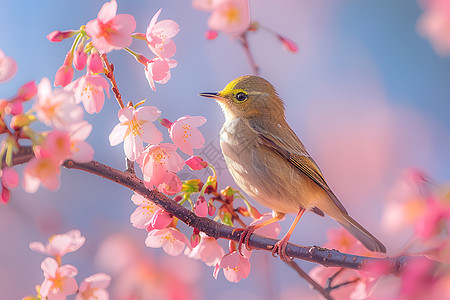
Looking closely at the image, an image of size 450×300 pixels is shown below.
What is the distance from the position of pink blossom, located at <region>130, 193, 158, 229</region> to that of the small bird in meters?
0.46

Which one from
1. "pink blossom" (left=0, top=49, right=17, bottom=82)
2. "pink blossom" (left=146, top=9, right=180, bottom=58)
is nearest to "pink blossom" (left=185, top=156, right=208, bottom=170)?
"pink blossom" (left=146, top=9, right=180, bottom=58)

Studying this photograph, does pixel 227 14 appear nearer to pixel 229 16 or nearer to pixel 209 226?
pixel 229 16

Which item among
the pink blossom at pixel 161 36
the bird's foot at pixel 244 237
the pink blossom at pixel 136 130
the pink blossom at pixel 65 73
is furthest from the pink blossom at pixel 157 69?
the bird's foot at pixel 244 237

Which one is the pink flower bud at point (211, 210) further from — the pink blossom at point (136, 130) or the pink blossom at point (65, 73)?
the pink blossom at point (65, 73)

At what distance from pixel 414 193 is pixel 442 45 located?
0.53m

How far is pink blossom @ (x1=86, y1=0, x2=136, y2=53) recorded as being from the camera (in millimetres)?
1301

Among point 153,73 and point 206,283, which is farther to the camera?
point 206,283

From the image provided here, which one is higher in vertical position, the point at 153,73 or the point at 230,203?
the point at 153,73

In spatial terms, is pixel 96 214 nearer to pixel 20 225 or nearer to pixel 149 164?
pixel 20 225

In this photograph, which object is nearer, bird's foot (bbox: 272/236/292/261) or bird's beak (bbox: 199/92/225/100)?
bird's foot (bbox: 272/236/292/261)

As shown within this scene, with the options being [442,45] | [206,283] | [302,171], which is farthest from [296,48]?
[206,283]

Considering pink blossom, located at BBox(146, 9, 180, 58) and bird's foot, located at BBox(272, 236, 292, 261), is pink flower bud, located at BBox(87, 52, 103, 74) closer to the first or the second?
pink blossom, located at BBox(146, 9, 180, 58)

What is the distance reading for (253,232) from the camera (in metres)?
1.68

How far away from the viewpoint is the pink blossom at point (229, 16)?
1.79 metres
